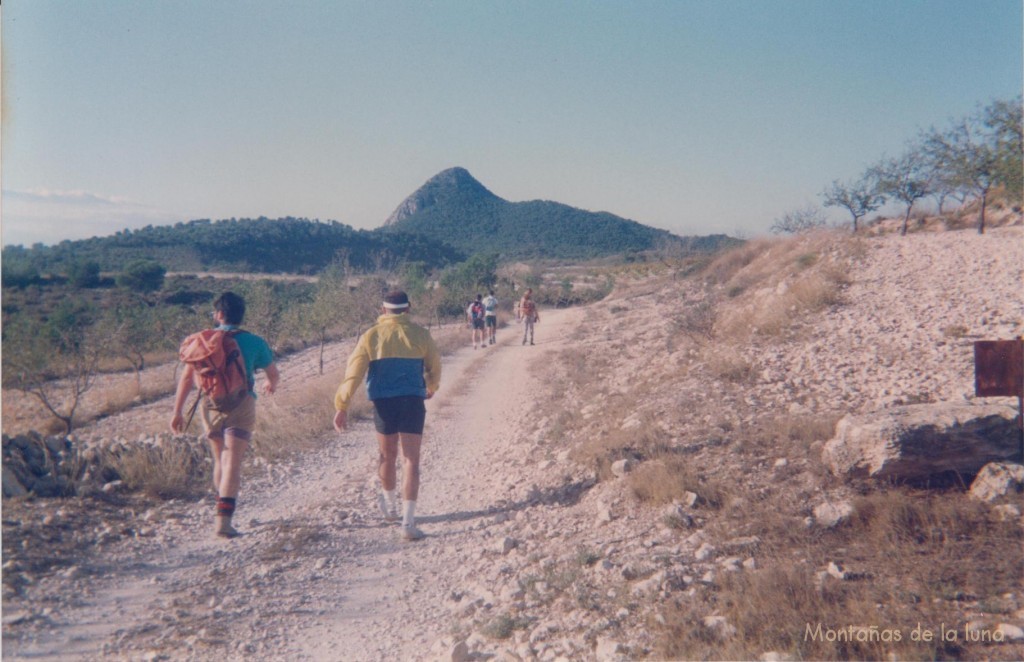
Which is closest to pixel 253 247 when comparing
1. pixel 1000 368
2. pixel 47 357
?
pixel 47 357

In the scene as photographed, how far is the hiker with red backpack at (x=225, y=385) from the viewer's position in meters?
4.71

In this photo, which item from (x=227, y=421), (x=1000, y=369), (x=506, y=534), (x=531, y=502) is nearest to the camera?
(x=1000, y=369)

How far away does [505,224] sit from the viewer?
10950 cm

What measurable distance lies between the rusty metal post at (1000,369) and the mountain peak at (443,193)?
108 meters

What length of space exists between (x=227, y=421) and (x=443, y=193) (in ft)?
376

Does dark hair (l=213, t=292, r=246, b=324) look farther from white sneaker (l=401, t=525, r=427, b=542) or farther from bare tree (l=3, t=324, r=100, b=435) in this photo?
bare tree (l=3, t=324, r=100, b=435)

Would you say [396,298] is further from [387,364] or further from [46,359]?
[46,359]

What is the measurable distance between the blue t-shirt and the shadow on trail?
186 cm

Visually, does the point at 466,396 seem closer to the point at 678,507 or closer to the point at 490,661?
the point at 678,507

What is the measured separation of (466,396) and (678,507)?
7.32 meters

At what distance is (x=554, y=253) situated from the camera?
98.7m

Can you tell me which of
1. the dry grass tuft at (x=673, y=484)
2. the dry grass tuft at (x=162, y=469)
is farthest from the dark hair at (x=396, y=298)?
the dry grass tuft at (x=162, y=469)

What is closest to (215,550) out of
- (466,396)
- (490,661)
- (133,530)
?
(133,530)

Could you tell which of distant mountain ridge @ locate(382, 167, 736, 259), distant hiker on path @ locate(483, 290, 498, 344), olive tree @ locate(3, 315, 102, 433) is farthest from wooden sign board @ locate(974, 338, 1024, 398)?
→ distant mountain ridge @ locate(382, 167, 736, 259)
